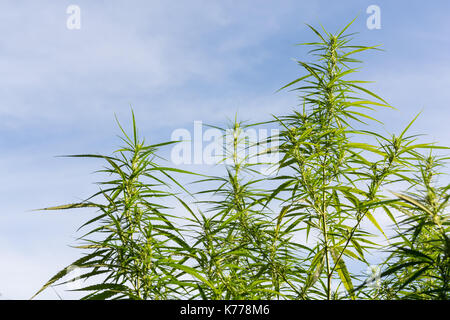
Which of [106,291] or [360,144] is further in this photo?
[360,144]

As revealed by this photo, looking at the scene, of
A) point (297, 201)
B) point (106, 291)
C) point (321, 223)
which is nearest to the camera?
point (106, 291)

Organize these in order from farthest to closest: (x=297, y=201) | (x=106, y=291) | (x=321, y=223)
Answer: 1. (x=321, y=223)
2. (x=297, y=201)
3. (x=106, y=291)

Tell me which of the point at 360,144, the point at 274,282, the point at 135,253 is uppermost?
the point at 360,144

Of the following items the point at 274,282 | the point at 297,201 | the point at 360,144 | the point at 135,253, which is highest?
the point at 360,144

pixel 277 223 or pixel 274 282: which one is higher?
pixel 277 223

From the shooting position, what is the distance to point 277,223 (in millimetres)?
2312
